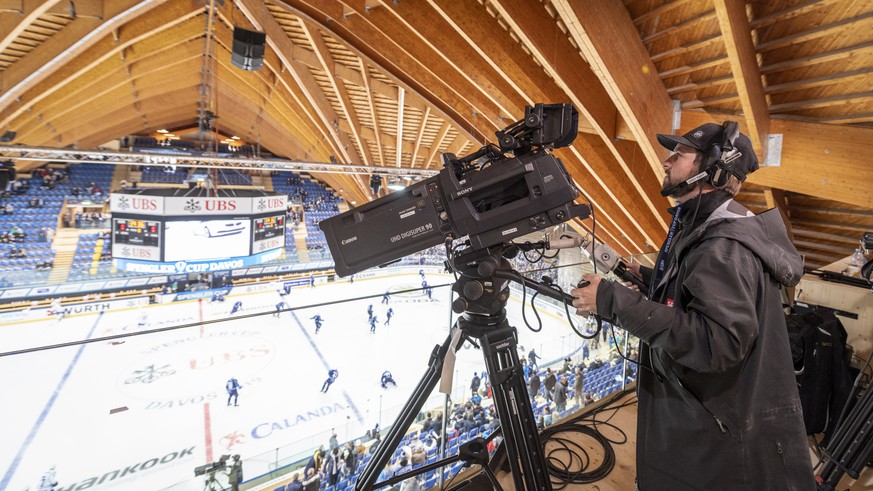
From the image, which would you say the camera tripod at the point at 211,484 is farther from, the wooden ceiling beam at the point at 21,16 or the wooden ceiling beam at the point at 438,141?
the wooden ceiling beam at the point at 438,141

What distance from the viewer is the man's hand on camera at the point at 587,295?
127cm

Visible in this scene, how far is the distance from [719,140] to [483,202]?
2.94 feet

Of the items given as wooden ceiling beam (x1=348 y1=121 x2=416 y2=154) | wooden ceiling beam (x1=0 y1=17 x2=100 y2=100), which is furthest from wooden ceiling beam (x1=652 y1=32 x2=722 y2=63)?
wooden ceiling beam (x1=348 y1=121 x2=416 y2=154)

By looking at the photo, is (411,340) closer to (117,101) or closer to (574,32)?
(574,32)

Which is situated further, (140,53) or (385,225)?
(140,53)

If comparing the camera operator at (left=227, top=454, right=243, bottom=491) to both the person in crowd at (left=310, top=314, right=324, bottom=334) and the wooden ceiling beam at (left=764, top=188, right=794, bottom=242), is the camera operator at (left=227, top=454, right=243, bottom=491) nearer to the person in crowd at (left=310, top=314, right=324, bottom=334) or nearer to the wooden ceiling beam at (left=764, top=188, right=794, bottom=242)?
the person in crowd at (left=310, top=314, right=324, bottom=334)

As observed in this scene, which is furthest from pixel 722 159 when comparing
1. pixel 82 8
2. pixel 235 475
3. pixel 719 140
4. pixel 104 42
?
pixel 104 42

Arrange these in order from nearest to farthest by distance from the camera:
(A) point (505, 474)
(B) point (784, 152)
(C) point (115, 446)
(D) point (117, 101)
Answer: (A) point (505, 474) < (B) point (784, 152) < (C) point (115, 446) < (D) point (117, 101)

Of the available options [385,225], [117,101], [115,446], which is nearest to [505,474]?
[385,225]

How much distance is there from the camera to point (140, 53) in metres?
9.54

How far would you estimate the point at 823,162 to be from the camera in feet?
12.0

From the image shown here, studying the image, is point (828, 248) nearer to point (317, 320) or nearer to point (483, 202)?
point (483, 202)

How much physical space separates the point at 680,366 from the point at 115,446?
7045 millimetres

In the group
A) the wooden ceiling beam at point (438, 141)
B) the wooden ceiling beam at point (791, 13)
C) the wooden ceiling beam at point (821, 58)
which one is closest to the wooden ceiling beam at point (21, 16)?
the wooden ceiling beam at point (438, 141)
